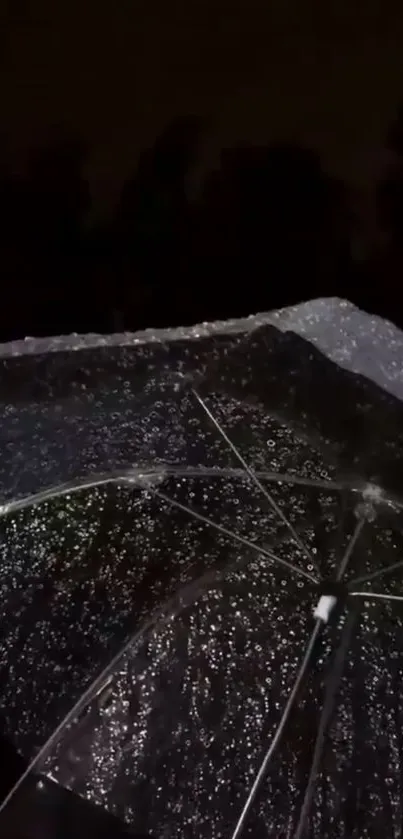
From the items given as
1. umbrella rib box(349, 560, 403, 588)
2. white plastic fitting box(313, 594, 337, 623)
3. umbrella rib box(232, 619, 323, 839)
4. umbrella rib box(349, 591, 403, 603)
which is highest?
umbrella rib box(349, 560, 403, 588)

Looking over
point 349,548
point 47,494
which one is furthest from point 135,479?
point 349,548

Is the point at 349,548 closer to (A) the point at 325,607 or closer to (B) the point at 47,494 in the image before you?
(A) the point at 325,607

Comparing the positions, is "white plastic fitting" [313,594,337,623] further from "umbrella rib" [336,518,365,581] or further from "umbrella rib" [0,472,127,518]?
"umbrella rib" [0,472,127,518]

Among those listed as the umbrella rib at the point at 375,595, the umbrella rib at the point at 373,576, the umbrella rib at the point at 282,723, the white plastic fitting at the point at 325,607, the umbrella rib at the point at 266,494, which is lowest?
the umbrella rib at the point at 282,723

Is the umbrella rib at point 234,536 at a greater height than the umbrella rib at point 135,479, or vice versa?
the umbrella rib at point 135,479

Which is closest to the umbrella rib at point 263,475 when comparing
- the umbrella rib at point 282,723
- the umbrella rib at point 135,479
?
the umbrella rib at point 135,479

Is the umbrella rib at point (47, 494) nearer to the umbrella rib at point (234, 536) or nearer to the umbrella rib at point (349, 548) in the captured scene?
the umbrella rib at point (234, 536)

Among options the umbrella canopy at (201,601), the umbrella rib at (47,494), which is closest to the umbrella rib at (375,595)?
the umbrella canopy at (201,601)

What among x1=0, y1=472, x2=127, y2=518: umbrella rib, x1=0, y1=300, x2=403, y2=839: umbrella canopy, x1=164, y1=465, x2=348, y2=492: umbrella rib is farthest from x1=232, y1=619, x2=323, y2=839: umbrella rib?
x1=0, y1=472, x2=127, y2=518: umbrella rib
